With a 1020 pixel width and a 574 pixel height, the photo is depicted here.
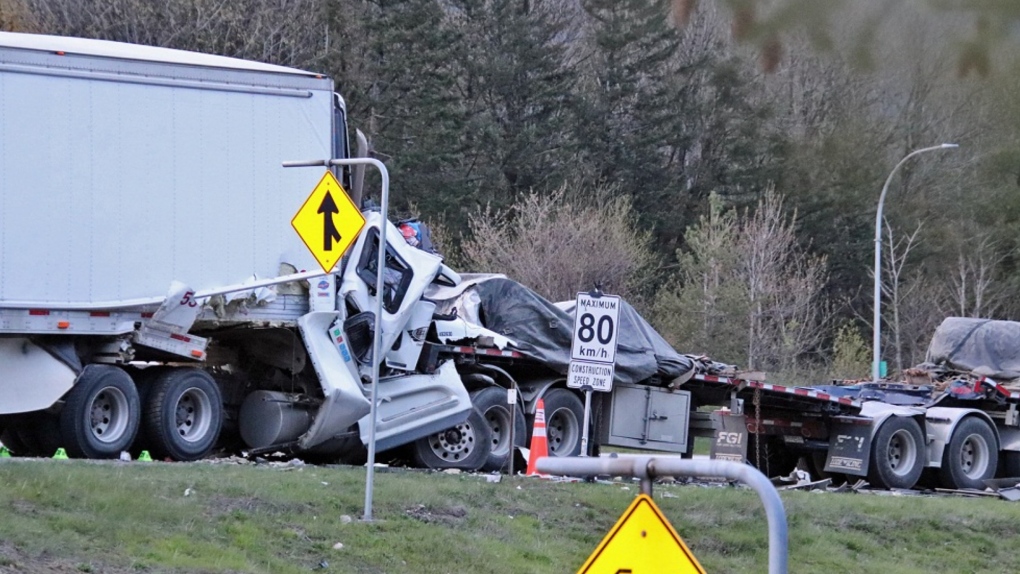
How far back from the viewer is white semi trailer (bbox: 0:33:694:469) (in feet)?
44.6

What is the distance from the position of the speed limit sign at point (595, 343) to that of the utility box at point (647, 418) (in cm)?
341

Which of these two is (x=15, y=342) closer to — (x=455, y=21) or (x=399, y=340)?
(x=399, y=340)

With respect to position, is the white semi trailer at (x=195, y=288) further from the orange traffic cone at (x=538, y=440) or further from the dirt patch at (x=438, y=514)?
the dirt patch at (x=438, y=514)

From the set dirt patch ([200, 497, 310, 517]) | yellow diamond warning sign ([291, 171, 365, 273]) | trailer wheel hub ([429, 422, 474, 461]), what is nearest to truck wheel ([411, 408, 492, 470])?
trailer wheel hub ([429, 422, 474, 461])

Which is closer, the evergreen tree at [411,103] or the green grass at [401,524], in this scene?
the green grass at [401,524]

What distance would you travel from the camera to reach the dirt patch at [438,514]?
37.2ft

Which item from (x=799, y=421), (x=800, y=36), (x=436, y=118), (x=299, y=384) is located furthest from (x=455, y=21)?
(x=800, y=36)

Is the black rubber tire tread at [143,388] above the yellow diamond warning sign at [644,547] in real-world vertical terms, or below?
below

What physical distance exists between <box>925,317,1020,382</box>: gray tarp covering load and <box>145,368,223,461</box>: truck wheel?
11675mm

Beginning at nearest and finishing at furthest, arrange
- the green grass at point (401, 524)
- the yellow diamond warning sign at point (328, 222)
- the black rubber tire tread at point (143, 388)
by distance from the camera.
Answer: the green grass at point (401, 524) → the yellow diamond warning sign at point (328, 222) → the black rubber tire tread at point (143, 388)

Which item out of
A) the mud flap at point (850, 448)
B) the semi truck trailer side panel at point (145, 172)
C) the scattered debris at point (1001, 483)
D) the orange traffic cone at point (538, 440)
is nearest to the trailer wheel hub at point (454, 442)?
the orange traffic cone at point (538, 440)

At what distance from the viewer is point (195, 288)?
14508 mm

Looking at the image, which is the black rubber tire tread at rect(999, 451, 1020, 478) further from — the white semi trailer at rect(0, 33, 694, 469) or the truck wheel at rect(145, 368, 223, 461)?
the truck wheel at rect(145, 368, 223, 461)

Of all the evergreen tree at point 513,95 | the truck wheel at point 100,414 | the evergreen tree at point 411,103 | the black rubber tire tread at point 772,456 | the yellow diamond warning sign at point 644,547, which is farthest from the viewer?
the evergreen tree at point 513,95
